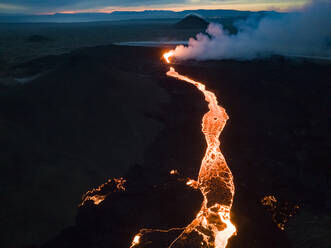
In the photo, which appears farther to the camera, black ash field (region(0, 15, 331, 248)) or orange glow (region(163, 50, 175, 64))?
orange glow (region(163, 50, 175, 64))

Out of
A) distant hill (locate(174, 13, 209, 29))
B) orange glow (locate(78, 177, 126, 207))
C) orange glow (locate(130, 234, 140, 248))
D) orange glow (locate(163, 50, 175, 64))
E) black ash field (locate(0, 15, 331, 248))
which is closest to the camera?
orange glow (locate(130, 234, 140, 248))

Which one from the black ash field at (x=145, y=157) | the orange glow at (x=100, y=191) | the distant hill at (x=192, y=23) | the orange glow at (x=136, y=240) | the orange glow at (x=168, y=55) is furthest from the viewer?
the distant hill at (x=192, y=23)

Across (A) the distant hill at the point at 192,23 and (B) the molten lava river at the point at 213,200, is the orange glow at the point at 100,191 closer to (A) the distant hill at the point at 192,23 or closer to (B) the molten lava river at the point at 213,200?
(B) the molten lava river at the point at 213,200

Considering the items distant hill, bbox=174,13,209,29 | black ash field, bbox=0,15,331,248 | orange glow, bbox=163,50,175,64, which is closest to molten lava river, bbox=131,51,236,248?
black ash field, bbox=0,15,331,248

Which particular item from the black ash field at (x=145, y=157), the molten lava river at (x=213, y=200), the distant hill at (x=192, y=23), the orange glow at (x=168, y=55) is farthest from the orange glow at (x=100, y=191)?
the distant hill at (x=192, y=23)

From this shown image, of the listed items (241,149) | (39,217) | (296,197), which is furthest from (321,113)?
(39,217)

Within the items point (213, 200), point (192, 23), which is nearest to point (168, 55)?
point (213, 200)

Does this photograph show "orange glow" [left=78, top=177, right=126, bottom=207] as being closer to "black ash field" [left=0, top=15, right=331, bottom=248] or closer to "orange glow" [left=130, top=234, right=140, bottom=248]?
"black ash field" [left=0, top=15, right=331, bottom=248]

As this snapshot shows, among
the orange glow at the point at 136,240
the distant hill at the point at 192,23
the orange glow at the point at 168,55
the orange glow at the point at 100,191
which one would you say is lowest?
the orange glow at the point at 136,240

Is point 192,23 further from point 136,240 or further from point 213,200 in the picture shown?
point 136,240

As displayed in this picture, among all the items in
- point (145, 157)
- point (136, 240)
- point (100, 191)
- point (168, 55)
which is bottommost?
point (136, 240)
